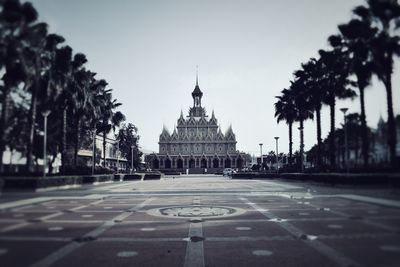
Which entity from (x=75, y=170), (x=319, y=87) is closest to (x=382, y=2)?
(x=319, y=87)

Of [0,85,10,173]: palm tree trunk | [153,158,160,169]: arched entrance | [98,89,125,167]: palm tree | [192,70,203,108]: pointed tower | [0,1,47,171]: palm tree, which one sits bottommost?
[153,158,160,169]: arched entrance

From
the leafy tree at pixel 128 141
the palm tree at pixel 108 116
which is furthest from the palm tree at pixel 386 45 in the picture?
the leafy tree at pixel 128 141

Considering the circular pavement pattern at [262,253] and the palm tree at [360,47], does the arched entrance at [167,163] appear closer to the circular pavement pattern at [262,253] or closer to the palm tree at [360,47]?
the palm tree at [360,47]

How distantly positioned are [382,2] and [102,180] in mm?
30849

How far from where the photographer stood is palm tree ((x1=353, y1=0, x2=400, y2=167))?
2066cm

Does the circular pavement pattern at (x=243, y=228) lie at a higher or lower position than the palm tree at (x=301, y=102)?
lower

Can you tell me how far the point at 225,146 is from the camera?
127938 millimetres

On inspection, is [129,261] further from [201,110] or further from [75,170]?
[201,110]

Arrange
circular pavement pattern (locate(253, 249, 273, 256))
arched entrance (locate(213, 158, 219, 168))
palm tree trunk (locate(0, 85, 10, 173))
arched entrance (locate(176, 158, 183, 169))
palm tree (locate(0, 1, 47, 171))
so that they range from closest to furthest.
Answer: palm tree (locate(0, 1, 47, 171))
palm tree trunk (locate(0, 85, 10, 173))
circular pavement pattern (locate(253, 249, 273, 256))
arched entrance (locate(176, 158, 183, 169))
arched entrance (locate(213, 158, 219, 168))

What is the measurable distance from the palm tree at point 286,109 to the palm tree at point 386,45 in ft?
64.3

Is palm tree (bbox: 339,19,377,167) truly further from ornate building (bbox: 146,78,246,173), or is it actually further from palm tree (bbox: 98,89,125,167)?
ornate building (bbox: 146,78,246,173)

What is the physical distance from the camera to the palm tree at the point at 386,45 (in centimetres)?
2066

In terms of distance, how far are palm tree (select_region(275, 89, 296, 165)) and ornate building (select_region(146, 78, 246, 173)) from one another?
235 feet

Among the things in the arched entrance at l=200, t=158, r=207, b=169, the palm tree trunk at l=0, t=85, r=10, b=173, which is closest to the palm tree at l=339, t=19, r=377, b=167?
the palm tree trunk at l=0, t=85, r=10, b=173
